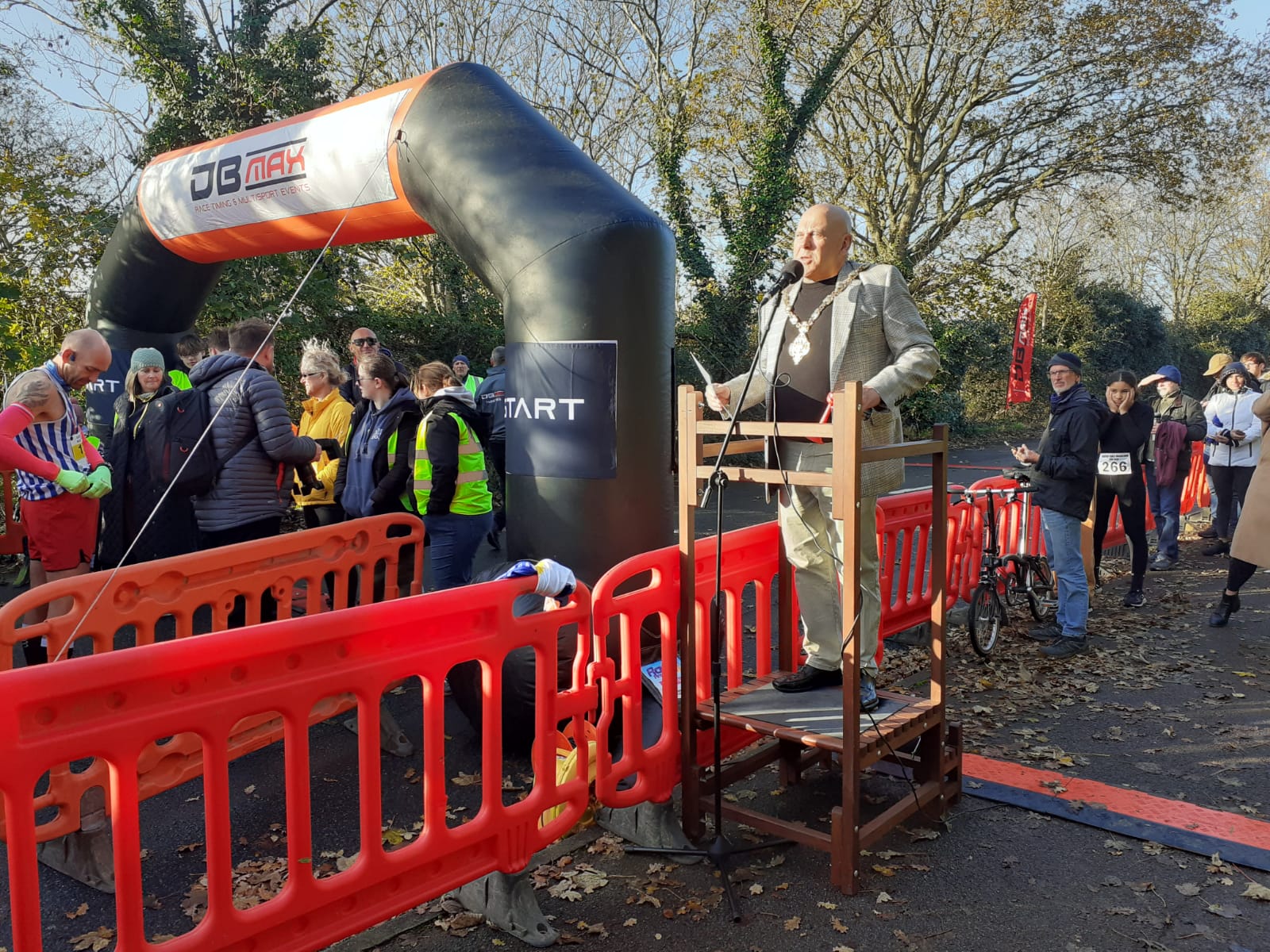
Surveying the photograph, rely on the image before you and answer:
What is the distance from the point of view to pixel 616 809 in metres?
3.75

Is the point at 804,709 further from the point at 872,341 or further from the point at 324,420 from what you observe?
the point at 324,420

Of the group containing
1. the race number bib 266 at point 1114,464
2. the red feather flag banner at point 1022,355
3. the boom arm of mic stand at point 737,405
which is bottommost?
the race number bib 266 at point 1114,464

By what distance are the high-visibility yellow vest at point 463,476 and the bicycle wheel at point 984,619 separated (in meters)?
3.26

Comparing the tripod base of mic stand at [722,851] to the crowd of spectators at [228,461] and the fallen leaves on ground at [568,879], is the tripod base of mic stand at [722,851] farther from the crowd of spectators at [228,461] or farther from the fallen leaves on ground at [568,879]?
the crowd of spectators at [228,461]

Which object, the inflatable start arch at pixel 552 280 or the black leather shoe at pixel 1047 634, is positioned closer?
the inflatable start arch at pixel 552 280

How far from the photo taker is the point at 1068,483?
6.20 metres

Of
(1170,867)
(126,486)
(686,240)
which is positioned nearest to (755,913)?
(1170,867)

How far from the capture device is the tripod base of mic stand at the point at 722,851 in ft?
10.9

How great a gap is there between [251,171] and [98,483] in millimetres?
2661

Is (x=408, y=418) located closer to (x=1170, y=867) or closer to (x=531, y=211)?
(x=531, y=211)

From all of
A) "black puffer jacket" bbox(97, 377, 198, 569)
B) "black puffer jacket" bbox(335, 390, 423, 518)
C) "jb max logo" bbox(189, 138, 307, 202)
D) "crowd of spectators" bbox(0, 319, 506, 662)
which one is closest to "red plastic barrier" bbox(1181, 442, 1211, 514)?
"crowd of spectators" bbox(0, 319, 506, 662)

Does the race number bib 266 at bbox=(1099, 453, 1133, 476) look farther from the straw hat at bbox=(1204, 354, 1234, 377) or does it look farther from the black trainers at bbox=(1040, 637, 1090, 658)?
the straw hat at bbox=(1204, 354, 1234, 377)

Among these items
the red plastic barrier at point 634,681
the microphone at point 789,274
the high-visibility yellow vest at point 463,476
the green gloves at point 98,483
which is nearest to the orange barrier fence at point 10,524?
the green gloves at point 98,483

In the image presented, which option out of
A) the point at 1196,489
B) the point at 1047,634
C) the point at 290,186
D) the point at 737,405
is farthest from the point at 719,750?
the point at 1196,489
